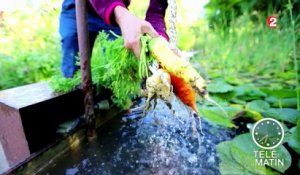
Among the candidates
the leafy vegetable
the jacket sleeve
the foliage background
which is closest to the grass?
the foliage background

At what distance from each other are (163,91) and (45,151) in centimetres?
48

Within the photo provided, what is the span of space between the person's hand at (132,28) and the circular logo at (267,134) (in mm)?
503

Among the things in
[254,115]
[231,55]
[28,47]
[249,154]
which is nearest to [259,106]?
[254,115]

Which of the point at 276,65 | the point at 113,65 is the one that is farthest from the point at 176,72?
the point at 276,65

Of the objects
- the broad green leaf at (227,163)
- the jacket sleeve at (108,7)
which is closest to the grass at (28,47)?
the jacket sleeve at (108,7)

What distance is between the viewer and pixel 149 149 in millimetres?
1222

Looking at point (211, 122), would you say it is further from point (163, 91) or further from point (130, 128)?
point (163, 91)

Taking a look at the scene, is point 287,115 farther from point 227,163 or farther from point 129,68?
point 129,68

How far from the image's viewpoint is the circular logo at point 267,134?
1020 mm

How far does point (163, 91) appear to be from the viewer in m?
0.98

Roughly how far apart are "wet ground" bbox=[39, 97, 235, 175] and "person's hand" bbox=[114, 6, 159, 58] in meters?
0.33

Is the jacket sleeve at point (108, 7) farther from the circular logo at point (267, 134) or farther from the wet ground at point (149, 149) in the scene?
the circular logo at point (267, 134)

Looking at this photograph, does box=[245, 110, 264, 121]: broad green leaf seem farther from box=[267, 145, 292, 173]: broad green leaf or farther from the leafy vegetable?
the leafy vegetable

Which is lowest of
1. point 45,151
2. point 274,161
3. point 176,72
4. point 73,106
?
point 274,161
